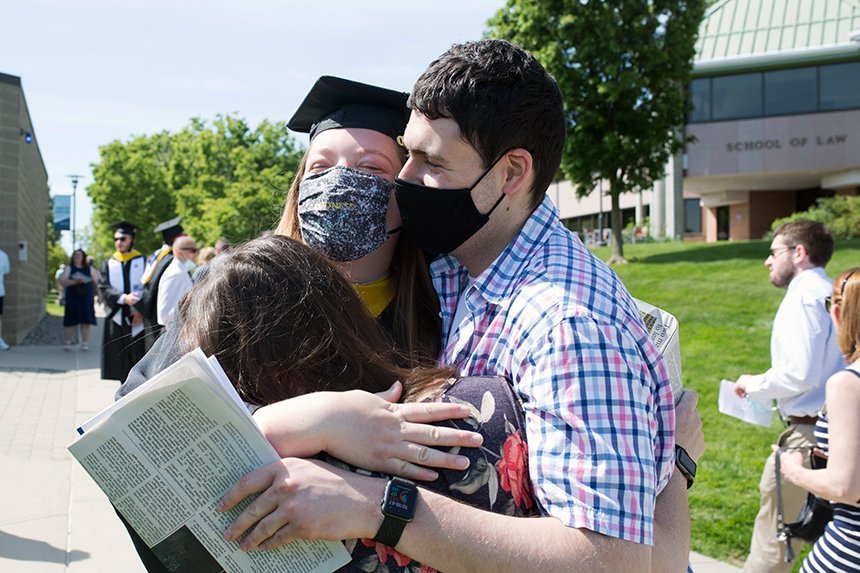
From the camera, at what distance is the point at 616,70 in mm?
24250

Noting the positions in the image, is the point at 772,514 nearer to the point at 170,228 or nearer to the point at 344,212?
the point at 344,212

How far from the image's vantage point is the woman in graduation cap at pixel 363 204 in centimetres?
233

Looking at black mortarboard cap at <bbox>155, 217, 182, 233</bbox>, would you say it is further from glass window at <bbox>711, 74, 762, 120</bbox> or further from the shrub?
glass window at <bbox>711, 74, 762, 120</bbox>

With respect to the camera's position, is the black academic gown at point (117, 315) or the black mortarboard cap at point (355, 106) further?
the black academic gown at point (117, 315)

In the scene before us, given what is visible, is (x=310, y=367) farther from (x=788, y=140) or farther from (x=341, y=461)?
(x=788, y=140)

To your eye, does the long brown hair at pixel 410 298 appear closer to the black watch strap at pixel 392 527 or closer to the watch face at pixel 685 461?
the black watch strap at pixel 392 527

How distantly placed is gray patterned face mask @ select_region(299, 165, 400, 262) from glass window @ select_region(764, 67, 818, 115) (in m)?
36.9

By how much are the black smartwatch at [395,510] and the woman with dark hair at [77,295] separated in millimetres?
15298

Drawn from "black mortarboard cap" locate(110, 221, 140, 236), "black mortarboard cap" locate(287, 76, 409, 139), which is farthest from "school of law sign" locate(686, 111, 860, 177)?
"black mortarboard cap" locate(287, 76, 409, 139)

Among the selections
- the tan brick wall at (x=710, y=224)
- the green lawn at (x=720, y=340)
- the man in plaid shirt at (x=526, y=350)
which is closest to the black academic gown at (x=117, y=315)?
the green lawn at (x=720, y=340)

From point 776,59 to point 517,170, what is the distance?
37120 mm

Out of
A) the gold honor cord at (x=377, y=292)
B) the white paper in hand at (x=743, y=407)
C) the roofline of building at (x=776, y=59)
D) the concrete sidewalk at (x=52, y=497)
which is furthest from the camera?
the roofline of building at (x=776, y=59)

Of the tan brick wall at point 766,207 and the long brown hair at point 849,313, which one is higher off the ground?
the tan brick wall at point 766,207

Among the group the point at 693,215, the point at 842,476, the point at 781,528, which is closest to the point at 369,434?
the point at 842,476
